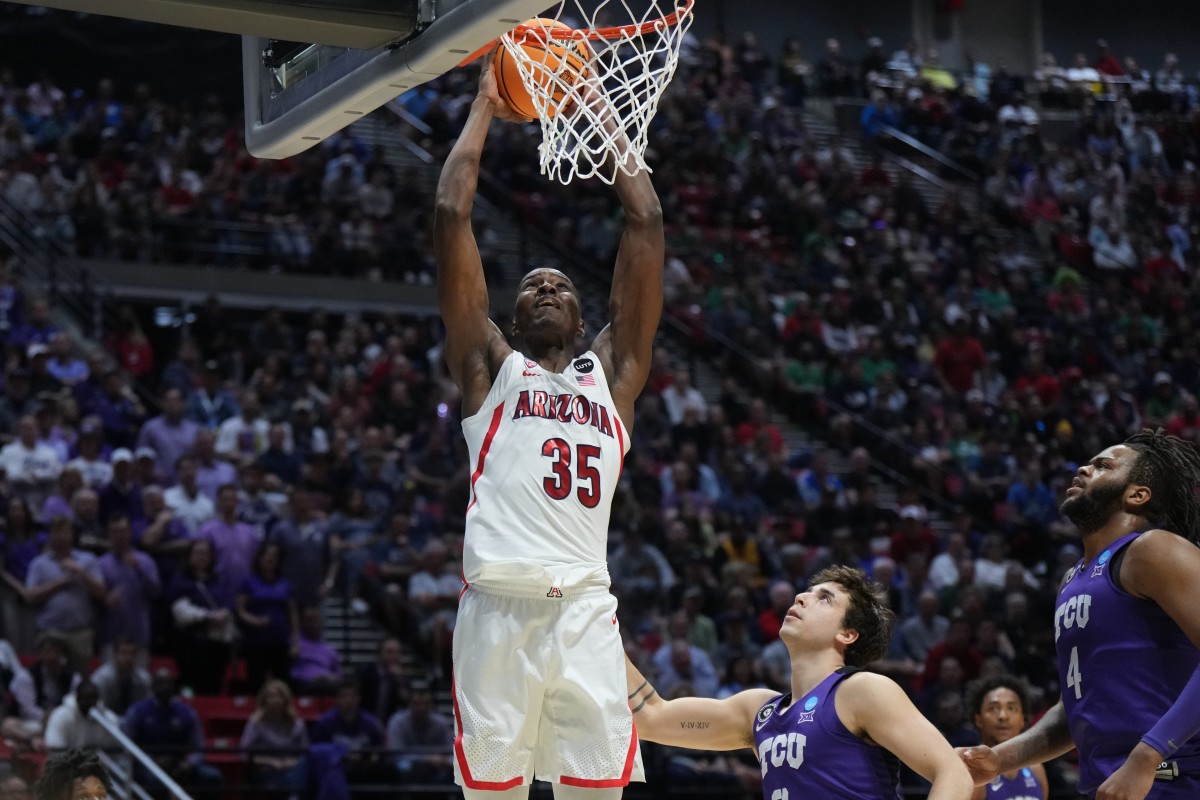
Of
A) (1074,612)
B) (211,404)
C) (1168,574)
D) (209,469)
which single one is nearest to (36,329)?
(211,404)

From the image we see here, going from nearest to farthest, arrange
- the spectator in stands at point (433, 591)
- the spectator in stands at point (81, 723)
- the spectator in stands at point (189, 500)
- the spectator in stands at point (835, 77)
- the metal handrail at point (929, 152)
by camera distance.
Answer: the spectator in stands at point (81, 723)
the spectator in stands at point (433, 591)
the spectator in stands at point (189, 500)
the metal handrail at point (929, 152)
the spectator in stands at point (835, 77)

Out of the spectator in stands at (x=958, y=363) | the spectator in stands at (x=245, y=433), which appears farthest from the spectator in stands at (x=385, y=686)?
the spectator in stands at (x=958, y=363)

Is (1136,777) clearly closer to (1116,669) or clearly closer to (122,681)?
(1116,669)

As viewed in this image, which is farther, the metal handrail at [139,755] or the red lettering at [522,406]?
the metal handrail at [139,755]

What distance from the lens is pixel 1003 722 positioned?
6.20 m

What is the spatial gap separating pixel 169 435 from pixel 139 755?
3.59m

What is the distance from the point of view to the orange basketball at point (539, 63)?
461 centimetres

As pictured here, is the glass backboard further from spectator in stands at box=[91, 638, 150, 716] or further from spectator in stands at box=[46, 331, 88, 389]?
spectator in stands at box=[46, 331, 88, 389]

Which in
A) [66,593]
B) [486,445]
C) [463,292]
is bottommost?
[66,593]

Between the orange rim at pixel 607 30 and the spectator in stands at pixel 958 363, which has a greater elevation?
the orange rim at pixel 607 30

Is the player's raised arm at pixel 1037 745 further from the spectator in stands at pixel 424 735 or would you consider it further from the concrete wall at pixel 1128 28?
the concrete wall at pixel 1128 28

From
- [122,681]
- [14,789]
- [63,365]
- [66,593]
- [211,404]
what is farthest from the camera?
[211,404]

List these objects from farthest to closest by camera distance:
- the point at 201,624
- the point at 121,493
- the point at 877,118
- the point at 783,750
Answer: the point at 877,118
the point at 121,493
the point at 201,624
the point at 783,750

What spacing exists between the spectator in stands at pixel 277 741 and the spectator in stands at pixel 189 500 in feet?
5.87
